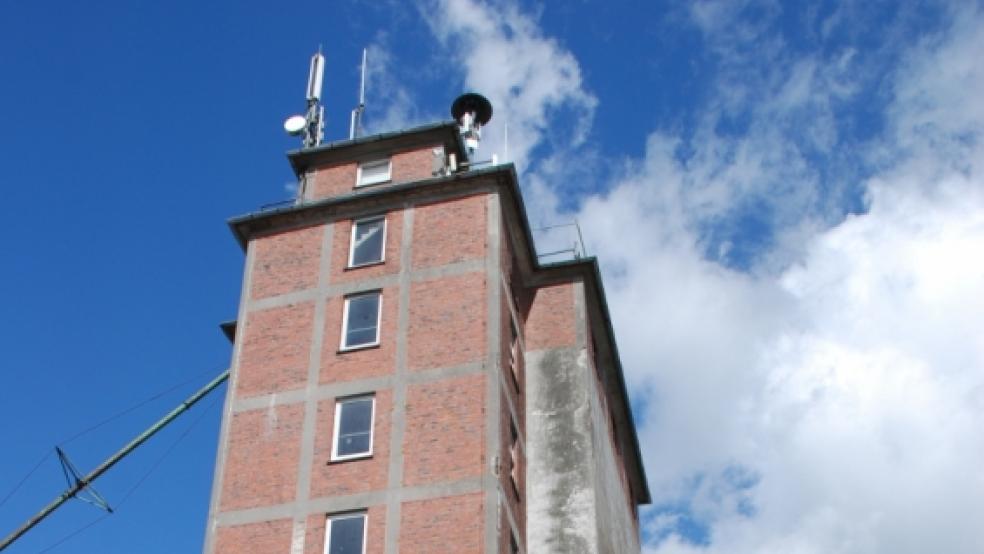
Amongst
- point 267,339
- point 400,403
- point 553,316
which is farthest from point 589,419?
point 267,339

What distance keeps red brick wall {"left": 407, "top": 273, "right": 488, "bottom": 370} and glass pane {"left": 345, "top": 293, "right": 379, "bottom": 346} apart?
116 centimetres

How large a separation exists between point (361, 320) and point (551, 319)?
6651mm

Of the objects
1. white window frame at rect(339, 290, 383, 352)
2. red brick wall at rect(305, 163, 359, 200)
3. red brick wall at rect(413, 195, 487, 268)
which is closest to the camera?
white window frame at rect(339, 290, 383, 352)

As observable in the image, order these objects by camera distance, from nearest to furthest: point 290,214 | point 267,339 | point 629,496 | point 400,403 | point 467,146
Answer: point 400,403 < point 267,339 < point 290,214 < point 467,146 < point 629,496

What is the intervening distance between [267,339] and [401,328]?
4.05 metres

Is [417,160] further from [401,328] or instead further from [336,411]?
[336,411]

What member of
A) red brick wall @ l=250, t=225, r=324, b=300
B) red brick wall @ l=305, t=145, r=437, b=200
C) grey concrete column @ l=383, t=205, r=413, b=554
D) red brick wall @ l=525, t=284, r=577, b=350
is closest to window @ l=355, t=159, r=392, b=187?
red brick wall @ l=305, t=145, r=437, b=200

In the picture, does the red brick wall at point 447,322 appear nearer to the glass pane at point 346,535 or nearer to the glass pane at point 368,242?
the glass pane at point 368,242

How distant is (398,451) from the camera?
103ft

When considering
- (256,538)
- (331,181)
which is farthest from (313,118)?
(256,538)

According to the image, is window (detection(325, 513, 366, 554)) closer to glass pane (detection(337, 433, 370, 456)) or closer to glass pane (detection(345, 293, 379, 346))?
glass pane (detection(337, 433, 370, 456))

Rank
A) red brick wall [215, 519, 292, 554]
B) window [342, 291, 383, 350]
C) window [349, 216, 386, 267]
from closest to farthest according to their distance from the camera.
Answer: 1. red brick wall [215, 519, 292, 554]
2. window [342, 291, 383, 350]
3. window [349, 216, 386, 267]

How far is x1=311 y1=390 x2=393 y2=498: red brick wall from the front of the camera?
1225 inches

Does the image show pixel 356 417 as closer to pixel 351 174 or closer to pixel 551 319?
pixel 551 319
